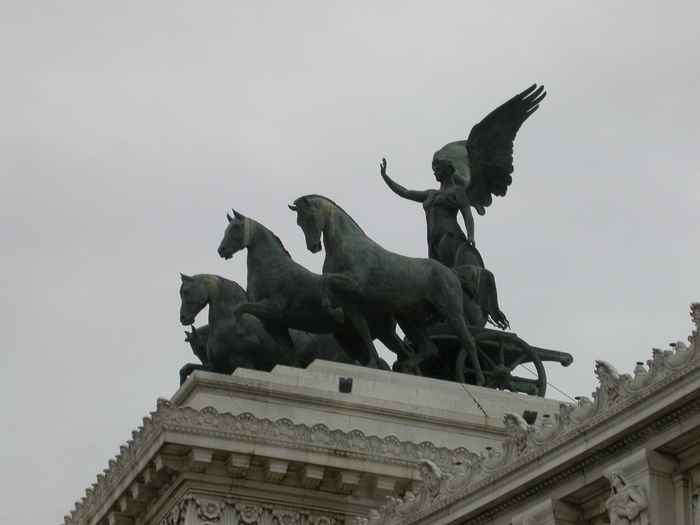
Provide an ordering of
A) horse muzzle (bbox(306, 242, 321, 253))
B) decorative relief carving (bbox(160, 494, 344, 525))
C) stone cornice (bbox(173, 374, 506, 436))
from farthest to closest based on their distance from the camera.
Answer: horse muzzle (bbox(306, 242, 321, 253)) → stone cornice (bbox(173, 374, 506, 436)) → decorative relief carving (bbox(160, 494, 344, 525))

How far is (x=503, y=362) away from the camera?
26953 mm

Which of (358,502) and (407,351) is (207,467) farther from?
(407,351)

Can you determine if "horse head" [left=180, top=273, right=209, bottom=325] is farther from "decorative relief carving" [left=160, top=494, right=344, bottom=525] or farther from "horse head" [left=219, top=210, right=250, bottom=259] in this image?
"decorative relief carving" [left=160, top=494, right=344, bottom=525]

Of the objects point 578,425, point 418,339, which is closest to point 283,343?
point 418,339

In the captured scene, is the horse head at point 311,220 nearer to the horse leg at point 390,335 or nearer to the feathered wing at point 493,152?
the horse leg at point 390,335

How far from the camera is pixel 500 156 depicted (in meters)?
29.6

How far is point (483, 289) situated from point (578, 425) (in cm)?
1175

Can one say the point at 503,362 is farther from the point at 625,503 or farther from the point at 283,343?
the point at 625,503

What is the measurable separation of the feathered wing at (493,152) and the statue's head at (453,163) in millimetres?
340

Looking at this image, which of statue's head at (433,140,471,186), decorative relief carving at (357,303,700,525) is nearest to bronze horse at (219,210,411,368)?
statue's head at (433,140,471,186)

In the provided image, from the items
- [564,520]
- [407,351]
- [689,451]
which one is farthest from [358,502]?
[689,451]

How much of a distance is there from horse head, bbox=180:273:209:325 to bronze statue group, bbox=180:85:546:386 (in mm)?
17

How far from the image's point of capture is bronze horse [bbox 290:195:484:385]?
83.4 ft

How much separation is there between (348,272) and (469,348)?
7.79 ft
